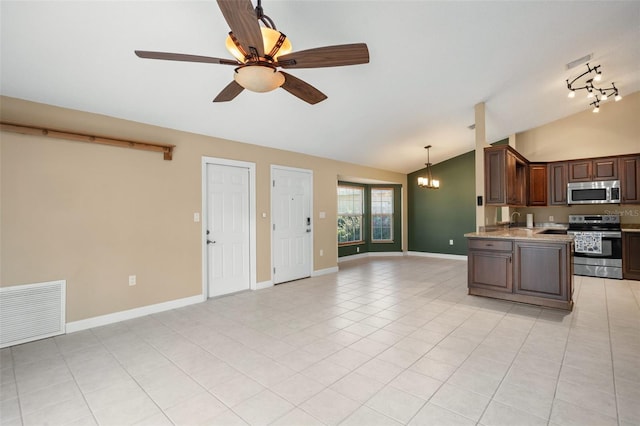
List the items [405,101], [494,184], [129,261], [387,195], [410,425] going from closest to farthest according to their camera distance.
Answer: [410,425] < [129,261] < [405,101] < [494,184] < [387,195]

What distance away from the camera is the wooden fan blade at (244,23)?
1422 millimetres

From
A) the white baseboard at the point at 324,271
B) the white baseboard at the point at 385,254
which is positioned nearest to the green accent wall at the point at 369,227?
the white baseboard at the point at 385,254

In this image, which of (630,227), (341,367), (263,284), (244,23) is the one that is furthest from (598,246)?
(244,23)

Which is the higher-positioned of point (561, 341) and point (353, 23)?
point (353, 23)

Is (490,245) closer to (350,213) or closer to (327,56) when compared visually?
(327,56)

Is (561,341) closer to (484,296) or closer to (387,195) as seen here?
(484,296)

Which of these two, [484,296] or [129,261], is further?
[484,296]

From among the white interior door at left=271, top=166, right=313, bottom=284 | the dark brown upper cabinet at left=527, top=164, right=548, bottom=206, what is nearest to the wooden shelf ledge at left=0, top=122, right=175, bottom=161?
the white interior door at left=271, top=166, right=313, bottom=284

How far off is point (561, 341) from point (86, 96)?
539cm

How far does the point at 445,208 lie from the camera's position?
8.05 meters

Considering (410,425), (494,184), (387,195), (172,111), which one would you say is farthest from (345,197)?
(410,425)

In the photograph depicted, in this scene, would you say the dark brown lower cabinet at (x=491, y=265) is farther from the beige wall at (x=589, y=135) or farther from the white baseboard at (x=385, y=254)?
the white baseboard at (x=385, y=254)

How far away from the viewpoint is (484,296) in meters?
4.36

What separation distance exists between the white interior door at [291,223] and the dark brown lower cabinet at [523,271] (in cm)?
291
